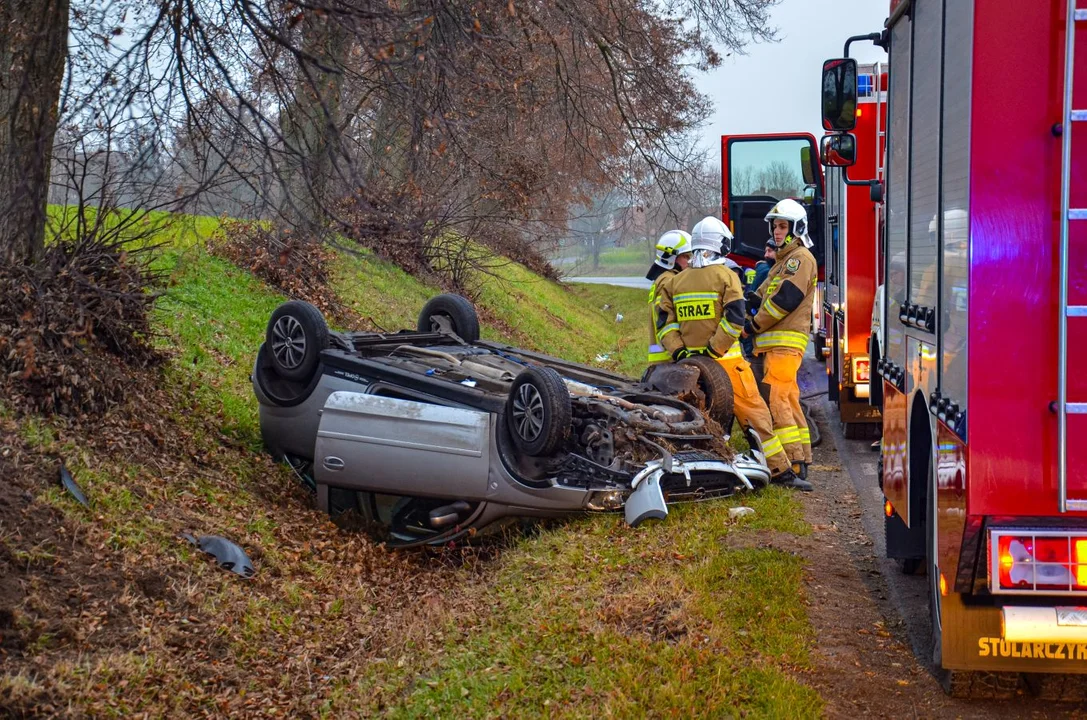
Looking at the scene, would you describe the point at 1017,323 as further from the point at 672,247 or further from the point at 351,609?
the point at 672,247

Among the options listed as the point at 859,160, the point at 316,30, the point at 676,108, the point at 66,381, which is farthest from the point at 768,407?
the point at 676,108

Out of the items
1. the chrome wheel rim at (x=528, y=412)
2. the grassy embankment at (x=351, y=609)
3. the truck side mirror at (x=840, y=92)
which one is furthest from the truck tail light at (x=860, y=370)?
the chrome wheel rim at (x=528, y=412)

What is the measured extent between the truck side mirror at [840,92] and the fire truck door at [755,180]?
28.9 feet

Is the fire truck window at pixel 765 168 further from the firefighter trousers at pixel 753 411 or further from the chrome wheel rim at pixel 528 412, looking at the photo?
the chrome wheel rim at pixel 528 412

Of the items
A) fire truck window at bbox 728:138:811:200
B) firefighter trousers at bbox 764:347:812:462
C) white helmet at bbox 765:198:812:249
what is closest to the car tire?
firefighter trousers at bbox 764:347:812:462

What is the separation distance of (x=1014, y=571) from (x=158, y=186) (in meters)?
5.23

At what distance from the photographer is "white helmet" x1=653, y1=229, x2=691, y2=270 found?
9148 mm

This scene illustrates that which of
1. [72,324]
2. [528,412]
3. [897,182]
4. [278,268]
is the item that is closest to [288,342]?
[72,324]

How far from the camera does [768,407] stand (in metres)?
9.06

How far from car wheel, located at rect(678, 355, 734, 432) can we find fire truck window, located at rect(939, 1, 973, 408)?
4.50 meters

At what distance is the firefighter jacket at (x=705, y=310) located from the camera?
8789mm

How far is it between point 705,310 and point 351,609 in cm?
387

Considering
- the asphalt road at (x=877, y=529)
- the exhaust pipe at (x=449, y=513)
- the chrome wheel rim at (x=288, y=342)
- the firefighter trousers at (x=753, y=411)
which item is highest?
the chrome wheel rim at (x=288, y=342)

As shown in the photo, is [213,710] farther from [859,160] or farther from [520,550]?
[859,160]
